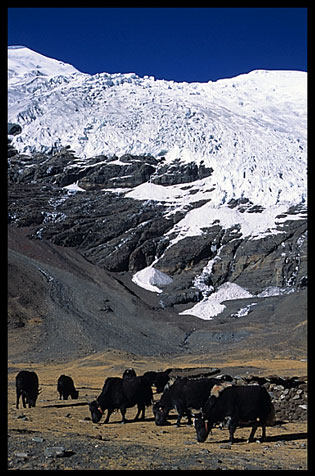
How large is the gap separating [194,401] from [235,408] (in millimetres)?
2010

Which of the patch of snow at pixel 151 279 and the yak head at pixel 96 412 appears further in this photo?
the patch of snow at pixel 151 279

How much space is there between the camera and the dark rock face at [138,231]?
255 ft

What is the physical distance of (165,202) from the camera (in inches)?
3772

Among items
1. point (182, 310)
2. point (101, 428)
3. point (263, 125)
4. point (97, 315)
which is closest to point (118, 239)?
point (182, 310)

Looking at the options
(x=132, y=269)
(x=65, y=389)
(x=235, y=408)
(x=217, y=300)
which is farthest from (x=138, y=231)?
(x=235, y=408)

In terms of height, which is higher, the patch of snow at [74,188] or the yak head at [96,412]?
the patch of snow at [74,188]

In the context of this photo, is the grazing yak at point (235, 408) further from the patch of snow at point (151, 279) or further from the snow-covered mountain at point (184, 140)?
the patch of snow at point (151, 279)

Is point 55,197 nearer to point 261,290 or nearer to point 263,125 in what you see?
point 261,290

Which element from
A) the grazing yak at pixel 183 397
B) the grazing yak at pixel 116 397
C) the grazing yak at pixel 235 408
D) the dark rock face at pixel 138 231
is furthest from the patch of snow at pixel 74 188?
the grazing yak at pixel 235 408

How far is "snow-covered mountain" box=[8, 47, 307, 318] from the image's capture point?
8962cm

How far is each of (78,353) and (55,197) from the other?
55.4 m

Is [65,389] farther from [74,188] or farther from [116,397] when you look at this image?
[74,188]

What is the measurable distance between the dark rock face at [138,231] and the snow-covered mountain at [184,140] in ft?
3.95

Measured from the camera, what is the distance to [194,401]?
12.5 m
